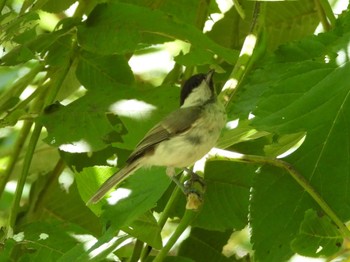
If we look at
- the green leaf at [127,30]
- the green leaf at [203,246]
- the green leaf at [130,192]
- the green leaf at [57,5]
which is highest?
the green leaf at [57,5]

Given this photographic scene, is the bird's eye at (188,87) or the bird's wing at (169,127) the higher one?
the bird's eye at (188,87)

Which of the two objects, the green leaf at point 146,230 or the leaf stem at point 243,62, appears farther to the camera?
the leaf stem at point 243,62

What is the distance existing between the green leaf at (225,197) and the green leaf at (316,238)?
667mm

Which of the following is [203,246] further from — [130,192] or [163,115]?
[130,192]

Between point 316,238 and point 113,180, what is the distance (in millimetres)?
505

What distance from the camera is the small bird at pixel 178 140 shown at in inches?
76.2

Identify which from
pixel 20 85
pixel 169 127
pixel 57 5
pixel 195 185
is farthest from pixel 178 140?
pixel 57 5

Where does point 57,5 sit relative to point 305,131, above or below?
above

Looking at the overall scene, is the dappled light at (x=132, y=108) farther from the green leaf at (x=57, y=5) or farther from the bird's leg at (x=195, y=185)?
the green leaf at (x=57, y=5)

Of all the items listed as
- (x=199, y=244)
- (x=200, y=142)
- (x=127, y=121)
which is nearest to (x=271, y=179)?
(x=200, y=142)

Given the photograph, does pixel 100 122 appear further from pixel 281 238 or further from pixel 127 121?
pixel 281 238

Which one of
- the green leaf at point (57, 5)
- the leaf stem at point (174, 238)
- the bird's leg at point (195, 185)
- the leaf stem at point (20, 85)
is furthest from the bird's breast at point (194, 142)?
the green leaf at point (57, 5)

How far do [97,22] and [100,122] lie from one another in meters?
0.30

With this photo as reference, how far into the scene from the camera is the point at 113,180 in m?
1.93
